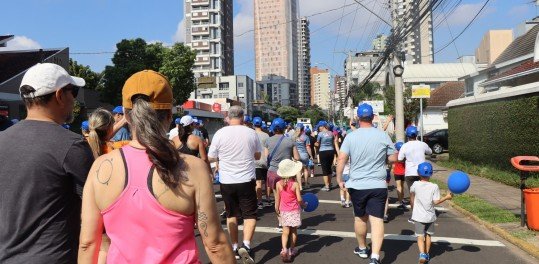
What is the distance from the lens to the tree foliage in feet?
117

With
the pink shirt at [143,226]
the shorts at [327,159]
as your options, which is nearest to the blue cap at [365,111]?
the pink shirt at [143,226]

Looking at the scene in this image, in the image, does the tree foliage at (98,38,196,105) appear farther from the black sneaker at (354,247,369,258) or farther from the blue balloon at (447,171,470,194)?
the blue balloon at (447,171,470,194)

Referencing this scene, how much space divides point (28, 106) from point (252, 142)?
3.91 meters

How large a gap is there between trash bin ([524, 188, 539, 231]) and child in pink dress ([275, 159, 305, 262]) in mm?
3783

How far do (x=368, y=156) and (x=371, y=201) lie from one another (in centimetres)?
56

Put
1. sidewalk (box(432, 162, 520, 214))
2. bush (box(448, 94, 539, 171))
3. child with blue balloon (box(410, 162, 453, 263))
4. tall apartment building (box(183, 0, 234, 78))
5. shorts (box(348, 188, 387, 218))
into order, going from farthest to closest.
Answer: tall apartment building (box(183, 0, 234, 78)) < bush (box(448, 94, 539, 171)) < sidewalk (box(432, 162, 520, 214)) < child with blue balloon (box(410, 162, 453, 263)) < shorts (box(348, 188, 387, 218))

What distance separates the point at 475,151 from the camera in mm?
17094

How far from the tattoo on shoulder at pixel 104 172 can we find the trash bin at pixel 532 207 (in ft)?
24.1

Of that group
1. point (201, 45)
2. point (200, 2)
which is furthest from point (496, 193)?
point (200, 2)

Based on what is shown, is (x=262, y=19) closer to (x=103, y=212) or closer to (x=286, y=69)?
(x=286, y=69)

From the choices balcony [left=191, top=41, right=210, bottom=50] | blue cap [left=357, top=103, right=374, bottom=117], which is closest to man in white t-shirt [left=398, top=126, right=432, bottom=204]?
blue cap [left=357, top=103, right=374, bottom=117]

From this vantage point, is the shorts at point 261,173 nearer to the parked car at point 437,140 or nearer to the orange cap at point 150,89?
the orange cap at point 150,89

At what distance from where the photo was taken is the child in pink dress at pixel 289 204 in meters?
6.46

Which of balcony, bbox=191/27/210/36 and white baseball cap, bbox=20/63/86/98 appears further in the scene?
balcony, bbox=191/27/210/36
